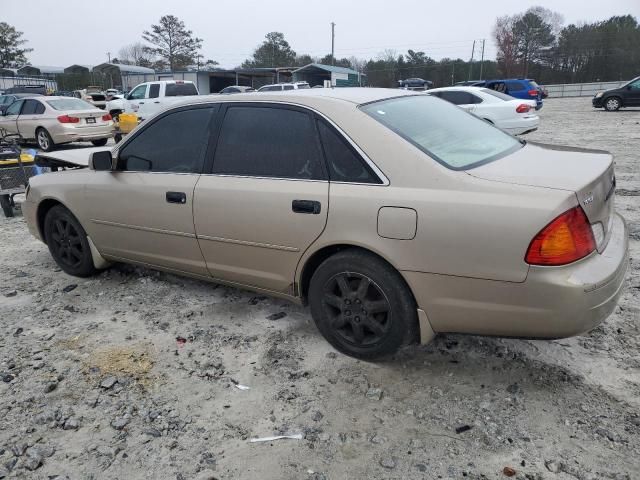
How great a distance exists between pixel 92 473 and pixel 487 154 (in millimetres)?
2686

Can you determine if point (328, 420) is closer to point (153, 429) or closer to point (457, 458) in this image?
point (457, 458)

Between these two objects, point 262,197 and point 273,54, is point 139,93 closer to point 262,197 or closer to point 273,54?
point 262,197

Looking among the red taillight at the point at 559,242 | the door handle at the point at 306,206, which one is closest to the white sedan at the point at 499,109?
the door handle at the point at 306,206

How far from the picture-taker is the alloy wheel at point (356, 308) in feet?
9.33

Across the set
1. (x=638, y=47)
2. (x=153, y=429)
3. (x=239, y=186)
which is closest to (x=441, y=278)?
(x=239, y=186)

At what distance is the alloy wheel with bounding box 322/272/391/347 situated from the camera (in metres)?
2.84

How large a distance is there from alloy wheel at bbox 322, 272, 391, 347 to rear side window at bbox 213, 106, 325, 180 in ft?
2.15

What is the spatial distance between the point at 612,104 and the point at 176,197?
77.1 feet

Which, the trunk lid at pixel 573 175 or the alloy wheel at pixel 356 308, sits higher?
the trunk lid at pixel 573 175

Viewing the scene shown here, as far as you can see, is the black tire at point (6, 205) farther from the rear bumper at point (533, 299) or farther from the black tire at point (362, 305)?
the rear bumper at point (533, 299)

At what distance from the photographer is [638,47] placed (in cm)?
4741

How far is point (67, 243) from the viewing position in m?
4.52

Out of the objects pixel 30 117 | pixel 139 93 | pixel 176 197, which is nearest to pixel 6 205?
pixel 176 197

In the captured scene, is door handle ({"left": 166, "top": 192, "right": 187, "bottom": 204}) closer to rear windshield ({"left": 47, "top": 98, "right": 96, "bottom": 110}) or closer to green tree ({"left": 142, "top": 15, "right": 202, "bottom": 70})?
rear windshield ({"left": 47, "top": 98, "right": 96, "bottom": 110})
